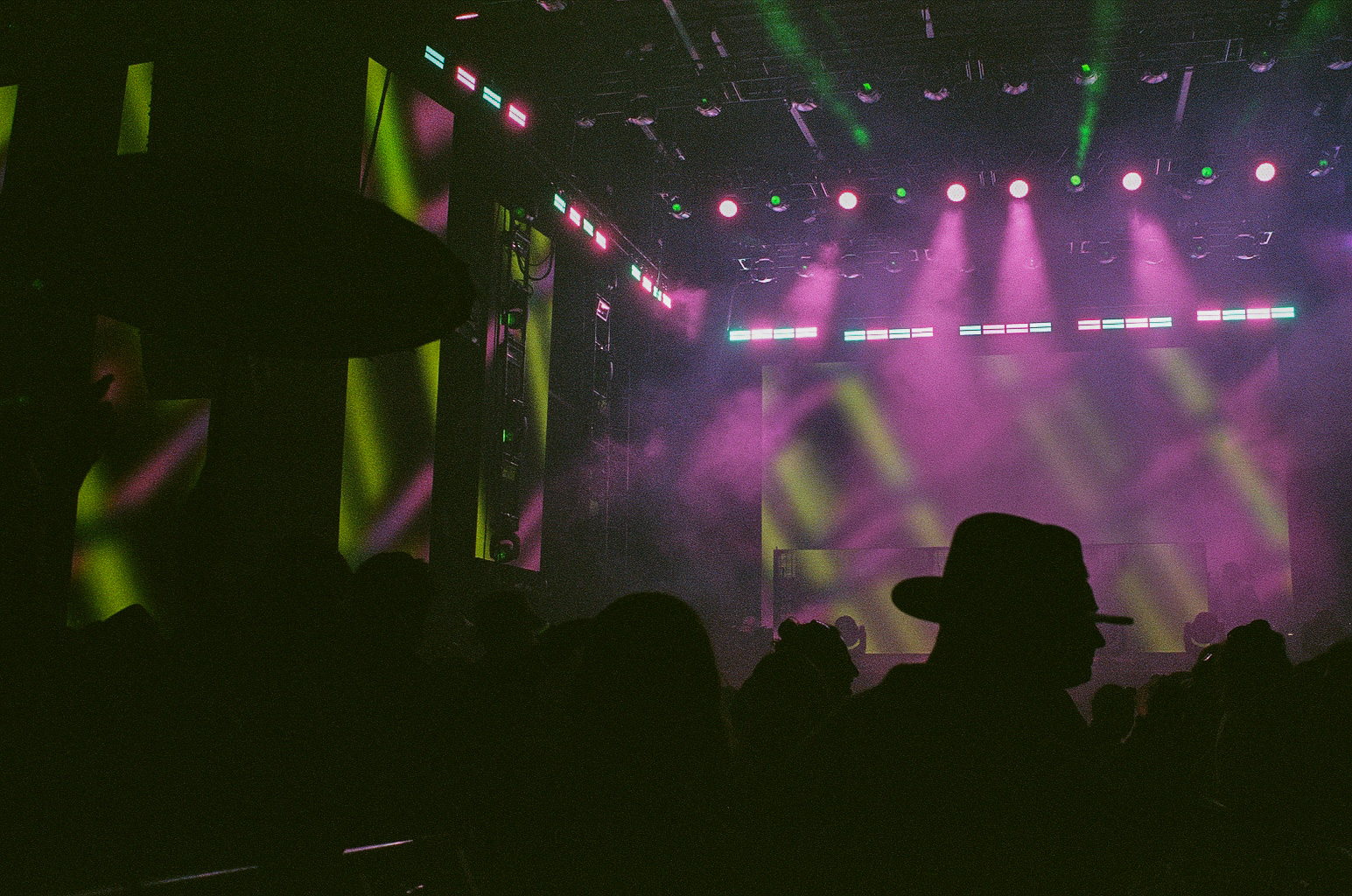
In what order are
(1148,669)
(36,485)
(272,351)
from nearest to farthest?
(36,485) < (272,351) < (1148,669)

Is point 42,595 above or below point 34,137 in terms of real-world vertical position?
below

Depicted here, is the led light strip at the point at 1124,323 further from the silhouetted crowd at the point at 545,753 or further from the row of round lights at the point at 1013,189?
the silhouetted crowd at the point at 545,753

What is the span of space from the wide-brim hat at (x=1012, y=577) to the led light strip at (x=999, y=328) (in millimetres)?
12930

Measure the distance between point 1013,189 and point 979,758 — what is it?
36.5 ft

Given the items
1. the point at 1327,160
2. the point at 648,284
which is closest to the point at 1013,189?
the point at 1327,160

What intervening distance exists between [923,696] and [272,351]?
45.3 inches

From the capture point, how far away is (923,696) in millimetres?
1682

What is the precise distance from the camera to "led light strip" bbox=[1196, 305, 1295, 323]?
13.1m

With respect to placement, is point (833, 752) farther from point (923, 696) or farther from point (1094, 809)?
point (1094, 809)

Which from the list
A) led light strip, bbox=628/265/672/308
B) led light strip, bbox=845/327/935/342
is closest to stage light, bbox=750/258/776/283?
led light strip, bbox=628/265/672/308

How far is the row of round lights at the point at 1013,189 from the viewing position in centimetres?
1087

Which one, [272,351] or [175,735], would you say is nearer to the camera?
[272,351]

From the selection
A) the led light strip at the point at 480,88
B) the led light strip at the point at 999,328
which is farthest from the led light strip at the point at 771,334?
the led light strip at the point at 480,88

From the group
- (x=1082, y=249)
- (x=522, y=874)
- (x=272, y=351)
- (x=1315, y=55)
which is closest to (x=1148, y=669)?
(x=1082, y=249)
